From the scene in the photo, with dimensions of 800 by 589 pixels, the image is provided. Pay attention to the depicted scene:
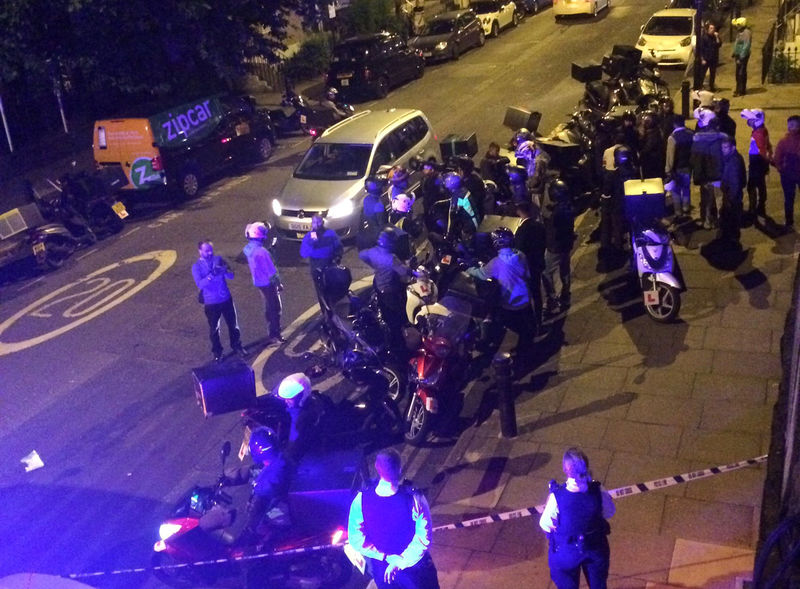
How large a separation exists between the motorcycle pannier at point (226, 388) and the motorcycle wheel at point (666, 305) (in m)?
4.76

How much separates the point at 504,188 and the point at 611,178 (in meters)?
1.87

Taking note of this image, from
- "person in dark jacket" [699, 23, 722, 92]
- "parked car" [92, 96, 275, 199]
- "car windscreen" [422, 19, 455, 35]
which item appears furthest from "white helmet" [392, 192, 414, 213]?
"car windscreen" [422, 19, 455, 35]

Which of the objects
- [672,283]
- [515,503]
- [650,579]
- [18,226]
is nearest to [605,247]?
[672,283]

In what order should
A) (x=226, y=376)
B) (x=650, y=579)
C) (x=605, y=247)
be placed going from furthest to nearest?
1. (x=605, y=247)
2. (x=226, y=376)
3. (x=650, y=579)

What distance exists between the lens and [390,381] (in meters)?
8.77

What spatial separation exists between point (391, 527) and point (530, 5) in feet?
112

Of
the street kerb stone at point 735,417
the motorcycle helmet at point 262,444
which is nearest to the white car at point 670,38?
the street kerb stone at point 735,417

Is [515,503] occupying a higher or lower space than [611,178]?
lower

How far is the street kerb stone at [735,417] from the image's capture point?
7.55 m

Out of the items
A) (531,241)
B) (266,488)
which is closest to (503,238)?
(531,241)

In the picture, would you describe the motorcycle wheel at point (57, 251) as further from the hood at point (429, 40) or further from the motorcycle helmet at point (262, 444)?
the hood at point (429, 40)

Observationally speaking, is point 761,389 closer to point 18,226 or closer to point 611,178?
point 611,178

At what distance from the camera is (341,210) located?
13.6m

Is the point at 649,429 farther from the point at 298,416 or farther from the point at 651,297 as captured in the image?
the point at 298,416
